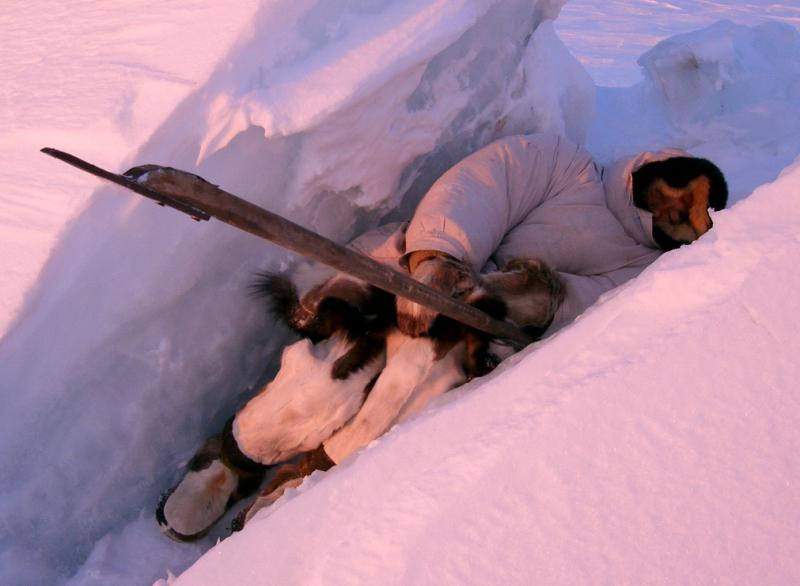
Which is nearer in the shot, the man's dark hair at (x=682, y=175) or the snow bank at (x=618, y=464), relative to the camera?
the snow bank at (x=618, y=464)

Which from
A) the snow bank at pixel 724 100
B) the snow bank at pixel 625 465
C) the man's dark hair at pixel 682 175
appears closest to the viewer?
the snow bank at pixel 625 465

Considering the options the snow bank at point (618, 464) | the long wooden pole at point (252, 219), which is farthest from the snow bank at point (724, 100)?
the snow bank at point (618, 464)

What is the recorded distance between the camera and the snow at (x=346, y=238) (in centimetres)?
67

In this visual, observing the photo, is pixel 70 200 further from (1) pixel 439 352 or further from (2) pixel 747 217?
(2) pixel 747 217

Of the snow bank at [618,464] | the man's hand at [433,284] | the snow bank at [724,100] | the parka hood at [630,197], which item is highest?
the snow bank at [618,464]

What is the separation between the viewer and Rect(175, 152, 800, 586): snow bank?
645mm

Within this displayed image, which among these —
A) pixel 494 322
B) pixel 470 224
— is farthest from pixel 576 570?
pixel 470 224

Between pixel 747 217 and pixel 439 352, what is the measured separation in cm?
63

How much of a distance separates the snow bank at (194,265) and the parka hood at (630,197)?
0.37 meters

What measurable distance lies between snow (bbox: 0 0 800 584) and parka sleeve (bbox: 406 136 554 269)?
14cm

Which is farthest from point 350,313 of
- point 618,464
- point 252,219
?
point 618,464

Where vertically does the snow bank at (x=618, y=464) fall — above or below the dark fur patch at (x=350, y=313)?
above

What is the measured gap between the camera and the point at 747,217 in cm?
80

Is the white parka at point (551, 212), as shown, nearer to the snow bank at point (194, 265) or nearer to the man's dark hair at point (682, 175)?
the man's dark hair at point (682, 175)
